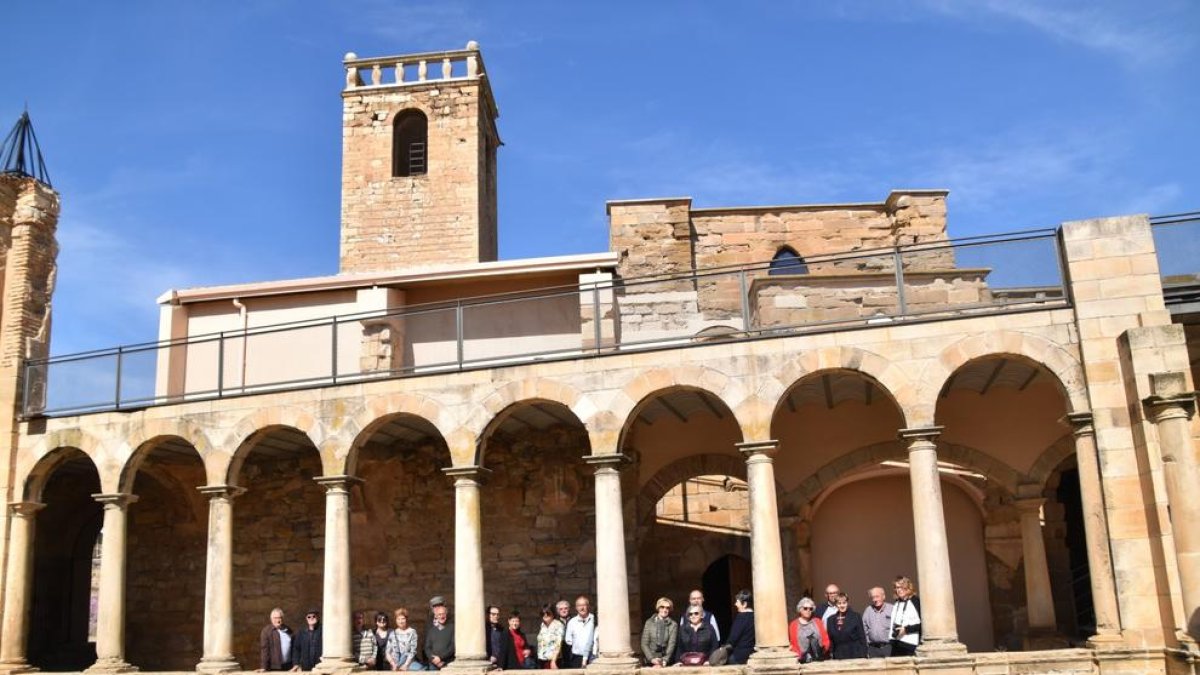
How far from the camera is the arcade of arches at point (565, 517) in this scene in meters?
14.7

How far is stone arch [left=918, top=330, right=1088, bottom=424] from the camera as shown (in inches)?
492

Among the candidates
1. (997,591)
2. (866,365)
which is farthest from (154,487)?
(997,591)

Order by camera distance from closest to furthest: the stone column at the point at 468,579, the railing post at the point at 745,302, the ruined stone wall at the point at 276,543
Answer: the railing post at the point at 745,302, the stone column at the point at 468,579, the ruined stone wall at the point at 276,543

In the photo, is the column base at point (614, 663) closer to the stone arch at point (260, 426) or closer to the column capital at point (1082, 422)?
the stone arch at point (260, 426)

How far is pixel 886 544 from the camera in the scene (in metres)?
19.2

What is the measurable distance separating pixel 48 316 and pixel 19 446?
2.18 metres

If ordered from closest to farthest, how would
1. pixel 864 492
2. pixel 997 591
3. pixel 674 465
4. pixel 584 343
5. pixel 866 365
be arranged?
pixel 866 365
pixel 584 343
pixel 674 465
pixel 997 591
pixel 864 492

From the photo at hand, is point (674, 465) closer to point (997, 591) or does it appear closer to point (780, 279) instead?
point (780, 279)

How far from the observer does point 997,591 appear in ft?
59.3

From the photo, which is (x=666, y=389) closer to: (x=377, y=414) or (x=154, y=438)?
(x=377, y=414)

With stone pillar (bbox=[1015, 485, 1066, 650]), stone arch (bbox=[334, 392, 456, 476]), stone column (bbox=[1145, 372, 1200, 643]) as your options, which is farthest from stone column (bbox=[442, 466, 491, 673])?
stone column (bbox=[1145, 372, 1200, 643])

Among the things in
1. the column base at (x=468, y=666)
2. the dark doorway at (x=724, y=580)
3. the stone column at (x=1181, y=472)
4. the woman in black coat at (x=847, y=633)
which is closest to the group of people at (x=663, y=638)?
the woman in black coat at (x=847, y=633)

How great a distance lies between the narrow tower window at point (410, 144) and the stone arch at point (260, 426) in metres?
12.8

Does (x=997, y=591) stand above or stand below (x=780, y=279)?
below
